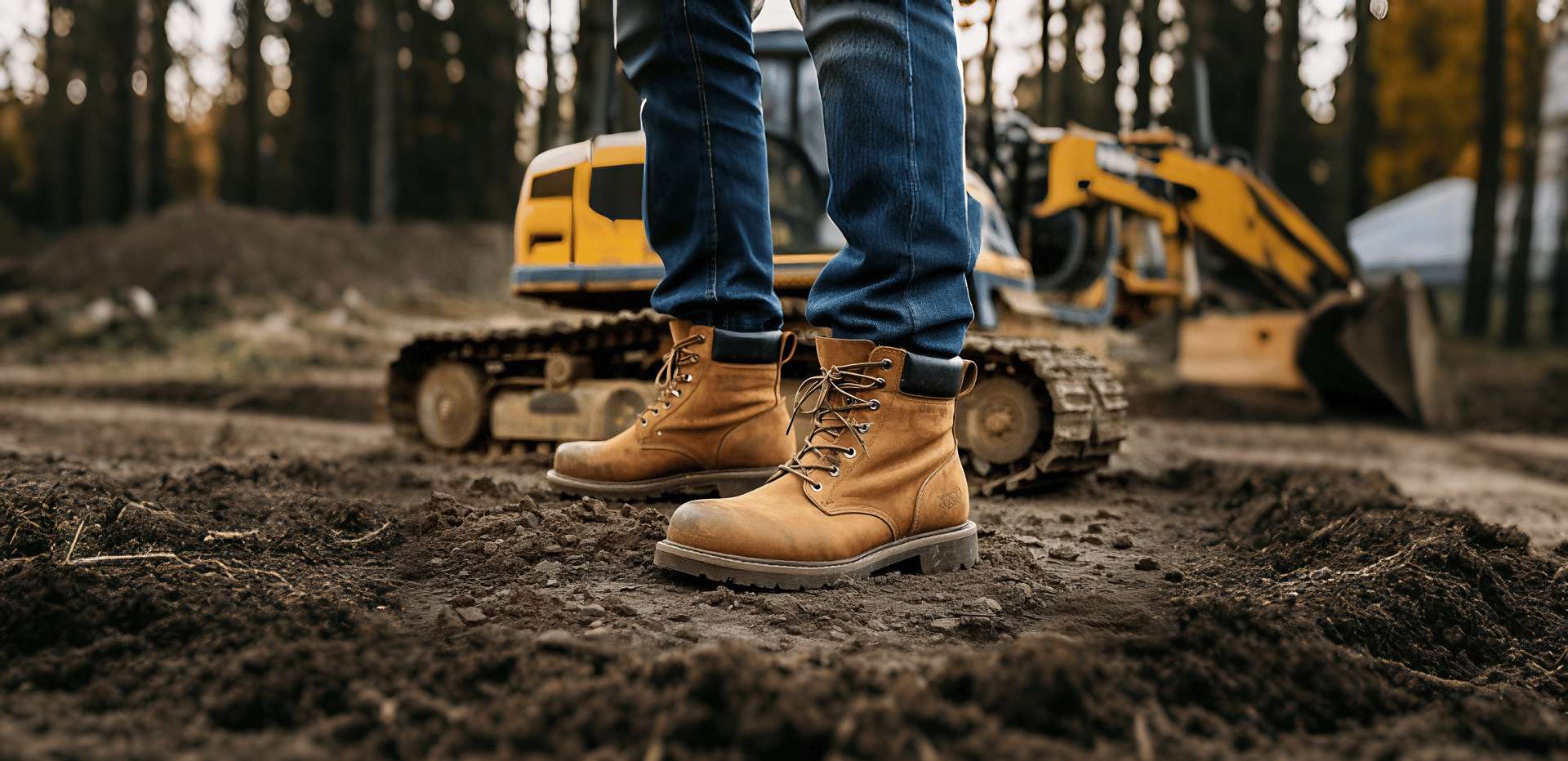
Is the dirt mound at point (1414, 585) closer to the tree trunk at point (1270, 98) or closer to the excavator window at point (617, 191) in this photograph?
the excavator window at point (617, 191)

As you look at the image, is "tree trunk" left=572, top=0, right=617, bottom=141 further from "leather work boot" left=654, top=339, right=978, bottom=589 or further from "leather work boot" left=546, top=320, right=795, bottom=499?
"leather work boot" left=654, top=339, right=978, bottom=589

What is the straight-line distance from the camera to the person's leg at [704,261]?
2.07 metres

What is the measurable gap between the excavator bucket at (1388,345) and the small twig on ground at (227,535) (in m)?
6.45

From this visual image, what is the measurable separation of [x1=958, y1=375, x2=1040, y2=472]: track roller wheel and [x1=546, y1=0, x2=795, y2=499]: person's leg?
3.94 ft

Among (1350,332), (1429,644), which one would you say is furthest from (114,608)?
(1350,332)

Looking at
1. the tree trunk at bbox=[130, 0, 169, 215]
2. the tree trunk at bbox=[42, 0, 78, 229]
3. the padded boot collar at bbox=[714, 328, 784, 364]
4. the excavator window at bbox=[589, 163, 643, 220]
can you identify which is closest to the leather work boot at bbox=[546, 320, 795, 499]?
the padded boot collar at bbox=[714, 328, 784, 364]

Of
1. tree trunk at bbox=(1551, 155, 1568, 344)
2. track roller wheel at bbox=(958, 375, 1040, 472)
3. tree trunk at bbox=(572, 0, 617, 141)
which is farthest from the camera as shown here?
tree trunk at bbox=(1551, 155, 1568, 344)

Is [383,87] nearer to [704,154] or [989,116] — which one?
[989,116]

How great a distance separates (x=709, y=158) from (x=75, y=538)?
141 cm

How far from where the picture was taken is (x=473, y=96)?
22.0m

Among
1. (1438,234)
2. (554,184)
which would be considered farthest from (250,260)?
(1438,234)

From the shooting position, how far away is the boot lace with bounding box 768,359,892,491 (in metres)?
1.82

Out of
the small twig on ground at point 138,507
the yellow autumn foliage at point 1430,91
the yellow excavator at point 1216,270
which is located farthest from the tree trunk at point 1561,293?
the small twig on ground at point 138,507

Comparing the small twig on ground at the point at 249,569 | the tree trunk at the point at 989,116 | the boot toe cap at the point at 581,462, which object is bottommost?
the small twig on ground at the point at 249,569
